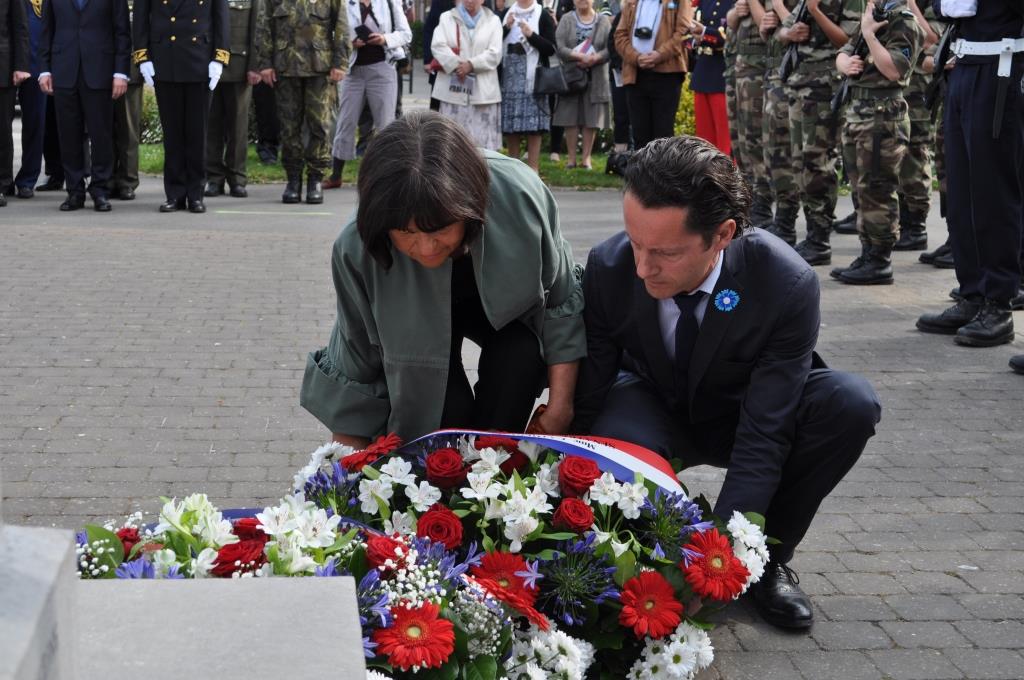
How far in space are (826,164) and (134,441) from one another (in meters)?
5.35

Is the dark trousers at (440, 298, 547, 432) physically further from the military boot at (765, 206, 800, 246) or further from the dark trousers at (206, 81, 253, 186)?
the dark trousers at (206, 81, 253, 186)

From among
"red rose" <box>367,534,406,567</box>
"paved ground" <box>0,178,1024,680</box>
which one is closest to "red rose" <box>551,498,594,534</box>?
"red rose" <box>367,534,406,567</box>

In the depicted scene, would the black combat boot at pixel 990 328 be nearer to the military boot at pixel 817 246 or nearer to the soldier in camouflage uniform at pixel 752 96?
the military boot at pixel 817 246

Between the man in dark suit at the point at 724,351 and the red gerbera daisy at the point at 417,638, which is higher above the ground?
the man in dark suit at the point at 724,351

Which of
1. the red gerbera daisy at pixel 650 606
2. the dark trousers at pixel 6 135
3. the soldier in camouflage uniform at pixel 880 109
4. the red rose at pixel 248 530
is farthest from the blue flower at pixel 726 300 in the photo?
the dark trousers at pixel 6 135

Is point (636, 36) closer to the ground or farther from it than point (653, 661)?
farther from it

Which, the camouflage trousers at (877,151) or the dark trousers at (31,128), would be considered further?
the dark trousers at (31,128)

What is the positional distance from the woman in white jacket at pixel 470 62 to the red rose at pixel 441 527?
31.5 ft

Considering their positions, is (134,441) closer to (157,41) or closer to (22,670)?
(22,670)

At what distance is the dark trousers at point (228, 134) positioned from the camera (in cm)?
1241

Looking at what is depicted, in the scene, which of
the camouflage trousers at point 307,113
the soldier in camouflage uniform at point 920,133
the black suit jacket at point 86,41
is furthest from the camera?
the camouflage trousers at point 307,113

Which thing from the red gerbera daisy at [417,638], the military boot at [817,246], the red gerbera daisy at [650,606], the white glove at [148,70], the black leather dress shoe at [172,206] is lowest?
the black leather dress shoe at [172,206]

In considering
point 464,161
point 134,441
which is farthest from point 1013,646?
point 134,441

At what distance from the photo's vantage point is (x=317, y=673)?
1731 mm
